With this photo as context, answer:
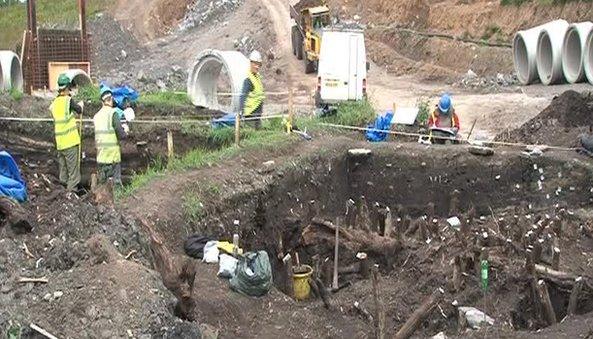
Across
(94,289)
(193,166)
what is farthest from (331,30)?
(94,289)

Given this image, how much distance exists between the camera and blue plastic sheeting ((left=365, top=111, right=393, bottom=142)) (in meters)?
15.5

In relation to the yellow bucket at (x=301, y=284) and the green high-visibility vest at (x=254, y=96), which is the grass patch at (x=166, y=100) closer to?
the green high-visibility vest at (x=254, y=96)

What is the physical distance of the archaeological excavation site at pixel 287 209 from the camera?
293 inches

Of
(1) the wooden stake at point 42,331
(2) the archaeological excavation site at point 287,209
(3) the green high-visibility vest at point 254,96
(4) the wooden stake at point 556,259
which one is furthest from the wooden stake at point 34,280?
(3) the green high-visibility vest at point 254,96

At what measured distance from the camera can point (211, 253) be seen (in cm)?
991

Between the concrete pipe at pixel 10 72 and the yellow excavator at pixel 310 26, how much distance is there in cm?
989

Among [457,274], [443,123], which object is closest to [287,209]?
[457,274]

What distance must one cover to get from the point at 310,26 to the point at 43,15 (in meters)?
17.4

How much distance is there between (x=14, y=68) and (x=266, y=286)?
1492cm

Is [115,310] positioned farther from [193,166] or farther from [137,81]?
[137,81]

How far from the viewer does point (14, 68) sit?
22.0 m

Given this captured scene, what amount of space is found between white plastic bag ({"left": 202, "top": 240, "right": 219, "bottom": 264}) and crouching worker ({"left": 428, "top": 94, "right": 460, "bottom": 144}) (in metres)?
6.03

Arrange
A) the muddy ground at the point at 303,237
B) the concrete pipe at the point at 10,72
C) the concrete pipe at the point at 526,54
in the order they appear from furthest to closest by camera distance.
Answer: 1. the concrete pipe at the point at 526,54
2. the concrete pipe at the point at 10,72
3. the muddy ground at the point at 303,237

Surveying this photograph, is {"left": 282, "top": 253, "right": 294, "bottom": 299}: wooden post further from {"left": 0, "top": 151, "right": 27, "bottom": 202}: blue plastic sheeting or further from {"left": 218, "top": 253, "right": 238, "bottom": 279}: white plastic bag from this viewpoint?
{"left": 0, "top": 151, "right": 27, "bottom": 202}: blue plastic sheeting
